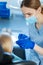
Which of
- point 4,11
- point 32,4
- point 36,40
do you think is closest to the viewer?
point 32,4

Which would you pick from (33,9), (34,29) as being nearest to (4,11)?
(34,29)

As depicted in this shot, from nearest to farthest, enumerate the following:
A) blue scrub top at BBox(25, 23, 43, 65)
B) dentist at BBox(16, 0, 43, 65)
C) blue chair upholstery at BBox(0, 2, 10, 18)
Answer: dentist at BBox(16, 0, 43, 65), blue scrub top at BBox(25, 23, 43, 65), blue chair upholstery at BBox(0, 2, 10, 18)

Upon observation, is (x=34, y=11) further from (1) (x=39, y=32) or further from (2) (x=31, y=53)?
(2) (x=31, y=53)

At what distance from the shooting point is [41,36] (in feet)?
5.59

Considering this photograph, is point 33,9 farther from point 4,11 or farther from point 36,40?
point 4,11

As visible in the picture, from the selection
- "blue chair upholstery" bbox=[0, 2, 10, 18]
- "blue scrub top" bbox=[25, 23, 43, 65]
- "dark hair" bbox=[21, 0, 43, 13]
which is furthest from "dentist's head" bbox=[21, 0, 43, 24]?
"blue chair upholstery" bbox=[0, 2, 10, 18]

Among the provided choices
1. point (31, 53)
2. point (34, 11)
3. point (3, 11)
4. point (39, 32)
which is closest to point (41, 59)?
point (31, 53)

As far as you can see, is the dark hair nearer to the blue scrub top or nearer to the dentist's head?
the dentist's head

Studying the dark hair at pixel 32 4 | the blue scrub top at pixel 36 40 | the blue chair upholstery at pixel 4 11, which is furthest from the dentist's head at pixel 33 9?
the blue chair upholstery at pixel 4 11

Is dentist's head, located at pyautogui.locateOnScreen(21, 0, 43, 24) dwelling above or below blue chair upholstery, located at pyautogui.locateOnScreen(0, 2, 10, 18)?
above

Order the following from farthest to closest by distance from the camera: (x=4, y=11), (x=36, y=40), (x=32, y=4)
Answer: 1. (x=4, y=11)
2. (x=36, y=40)
3. (x=32, y=4)

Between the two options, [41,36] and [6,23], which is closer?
[41,36]

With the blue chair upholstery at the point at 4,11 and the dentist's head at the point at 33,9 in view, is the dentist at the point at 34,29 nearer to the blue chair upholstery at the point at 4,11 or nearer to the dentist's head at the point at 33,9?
the dentist's head at the point at 33,9

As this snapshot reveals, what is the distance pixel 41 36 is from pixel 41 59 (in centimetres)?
22
